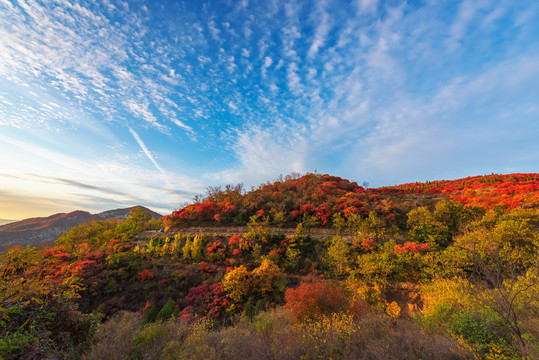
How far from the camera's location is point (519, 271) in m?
16.2

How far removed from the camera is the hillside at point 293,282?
6.86 meters

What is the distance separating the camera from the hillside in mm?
6855

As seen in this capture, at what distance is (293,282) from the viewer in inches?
809

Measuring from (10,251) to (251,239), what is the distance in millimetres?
20730

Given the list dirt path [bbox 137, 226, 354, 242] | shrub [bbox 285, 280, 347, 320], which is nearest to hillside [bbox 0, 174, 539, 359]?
shrub [bbox 285, 280, 347, 320]

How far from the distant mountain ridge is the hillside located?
33240 millimetres

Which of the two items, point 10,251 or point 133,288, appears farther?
point 133,288

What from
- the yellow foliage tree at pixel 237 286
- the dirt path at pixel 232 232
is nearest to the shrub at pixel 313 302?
the yellow foliage tree at pixel 237 286

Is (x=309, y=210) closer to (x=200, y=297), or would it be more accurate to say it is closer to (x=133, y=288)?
(x=200, y=297)

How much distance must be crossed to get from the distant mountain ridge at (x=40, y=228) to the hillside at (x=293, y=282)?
3324 cm

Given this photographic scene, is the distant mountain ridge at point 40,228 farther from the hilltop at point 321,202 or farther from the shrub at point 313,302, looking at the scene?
the shrub at point 313,302

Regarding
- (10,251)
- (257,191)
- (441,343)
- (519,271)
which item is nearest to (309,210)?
(257,191)

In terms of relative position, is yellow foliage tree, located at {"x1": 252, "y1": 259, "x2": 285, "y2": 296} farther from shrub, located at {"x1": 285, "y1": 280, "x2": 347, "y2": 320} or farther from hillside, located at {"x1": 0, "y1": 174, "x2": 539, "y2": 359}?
shrub, located at {"x1": 285, "y1": 280, "x2": 347, "y2": 320}

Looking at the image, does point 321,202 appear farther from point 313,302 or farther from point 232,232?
point 313,302
